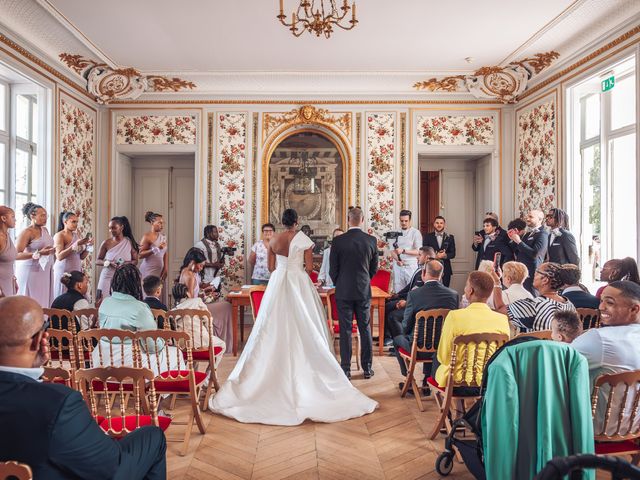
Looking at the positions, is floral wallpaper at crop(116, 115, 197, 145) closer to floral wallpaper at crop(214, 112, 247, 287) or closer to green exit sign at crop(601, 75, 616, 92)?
floral wallpaper at crop(214, 112, 247, 287)

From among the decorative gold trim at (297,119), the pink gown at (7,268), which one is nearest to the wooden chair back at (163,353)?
the pink gown at (7,268)

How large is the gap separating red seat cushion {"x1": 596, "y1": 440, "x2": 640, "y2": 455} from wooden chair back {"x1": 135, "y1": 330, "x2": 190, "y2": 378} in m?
2.23

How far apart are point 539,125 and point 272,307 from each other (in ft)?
17.0

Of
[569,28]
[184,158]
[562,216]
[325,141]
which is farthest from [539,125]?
[184,158]

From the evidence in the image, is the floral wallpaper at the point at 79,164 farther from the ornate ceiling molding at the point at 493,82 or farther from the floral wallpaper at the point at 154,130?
the ornate ceiling molding at the point at 493,82

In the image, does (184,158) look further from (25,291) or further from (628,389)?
(628,389)

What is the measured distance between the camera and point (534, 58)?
6.92 metres

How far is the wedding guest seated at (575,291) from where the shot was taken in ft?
11.9

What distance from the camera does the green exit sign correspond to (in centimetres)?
586

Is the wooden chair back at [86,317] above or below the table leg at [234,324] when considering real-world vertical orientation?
above

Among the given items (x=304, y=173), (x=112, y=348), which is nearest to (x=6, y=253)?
(x=112, y=348)

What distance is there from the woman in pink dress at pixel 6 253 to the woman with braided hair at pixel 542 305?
14.9ft

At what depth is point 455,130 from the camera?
8.23m

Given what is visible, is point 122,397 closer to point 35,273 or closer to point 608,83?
point 35,273
